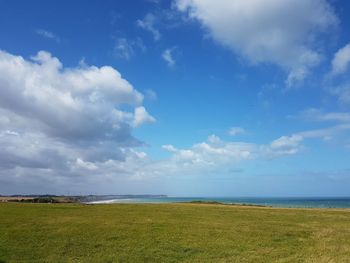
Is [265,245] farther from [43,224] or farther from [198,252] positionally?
[43,224]

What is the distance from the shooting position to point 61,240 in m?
27.2

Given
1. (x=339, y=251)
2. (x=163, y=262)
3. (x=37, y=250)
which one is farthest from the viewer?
(x=339, y=251)

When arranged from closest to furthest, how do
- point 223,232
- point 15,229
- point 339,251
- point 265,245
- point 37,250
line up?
point 37,250 → point 339,251 → point 265,245 → point 15,229 → point 223,232

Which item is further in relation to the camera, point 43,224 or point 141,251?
point 43,224

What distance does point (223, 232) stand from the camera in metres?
33.1

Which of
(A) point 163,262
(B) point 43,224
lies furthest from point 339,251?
(B) point 43,224

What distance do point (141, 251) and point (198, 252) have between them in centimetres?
375

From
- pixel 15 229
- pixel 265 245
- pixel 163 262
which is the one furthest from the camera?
pixel 15 229

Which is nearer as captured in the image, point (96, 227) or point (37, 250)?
point (37, 250)

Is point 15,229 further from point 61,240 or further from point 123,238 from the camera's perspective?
point 123,238

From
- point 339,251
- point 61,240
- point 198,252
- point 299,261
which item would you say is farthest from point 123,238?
point 339,251

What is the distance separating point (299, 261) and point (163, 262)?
8.18 meters

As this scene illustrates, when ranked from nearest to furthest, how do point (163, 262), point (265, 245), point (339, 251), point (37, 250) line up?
point (163, 262), point (37, 250), point (339, 251), point (265, 245)

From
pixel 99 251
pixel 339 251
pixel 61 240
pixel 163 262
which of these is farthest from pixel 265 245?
pixel 61 240
